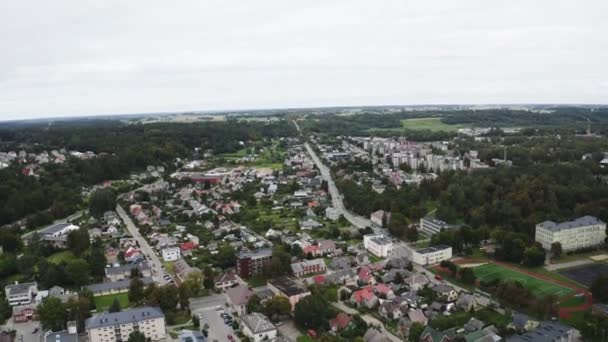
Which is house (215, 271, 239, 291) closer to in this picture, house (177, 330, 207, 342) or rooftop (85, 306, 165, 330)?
rooftop (85, 306, 165, 330)

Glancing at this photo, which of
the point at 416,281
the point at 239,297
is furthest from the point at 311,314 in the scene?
the point at 416,281

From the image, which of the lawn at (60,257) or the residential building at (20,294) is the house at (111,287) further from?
the lawn at (60,257)

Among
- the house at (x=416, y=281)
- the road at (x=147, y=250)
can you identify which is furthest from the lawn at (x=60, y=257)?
the house at (x=416, y=281)

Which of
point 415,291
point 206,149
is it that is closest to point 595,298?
point 415,291

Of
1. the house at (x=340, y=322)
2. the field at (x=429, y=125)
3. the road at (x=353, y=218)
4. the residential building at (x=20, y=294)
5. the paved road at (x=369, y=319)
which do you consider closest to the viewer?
the paved road at (x=369, y=319)

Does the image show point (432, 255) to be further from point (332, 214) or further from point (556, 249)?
point (332, 214)

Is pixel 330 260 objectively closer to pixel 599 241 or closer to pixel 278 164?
pixel 599 241

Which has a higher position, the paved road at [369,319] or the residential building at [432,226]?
the residential building at [432,226]

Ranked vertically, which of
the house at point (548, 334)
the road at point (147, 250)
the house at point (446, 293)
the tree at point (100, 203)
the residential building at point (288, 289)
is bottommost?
the road at point (147, 250)
